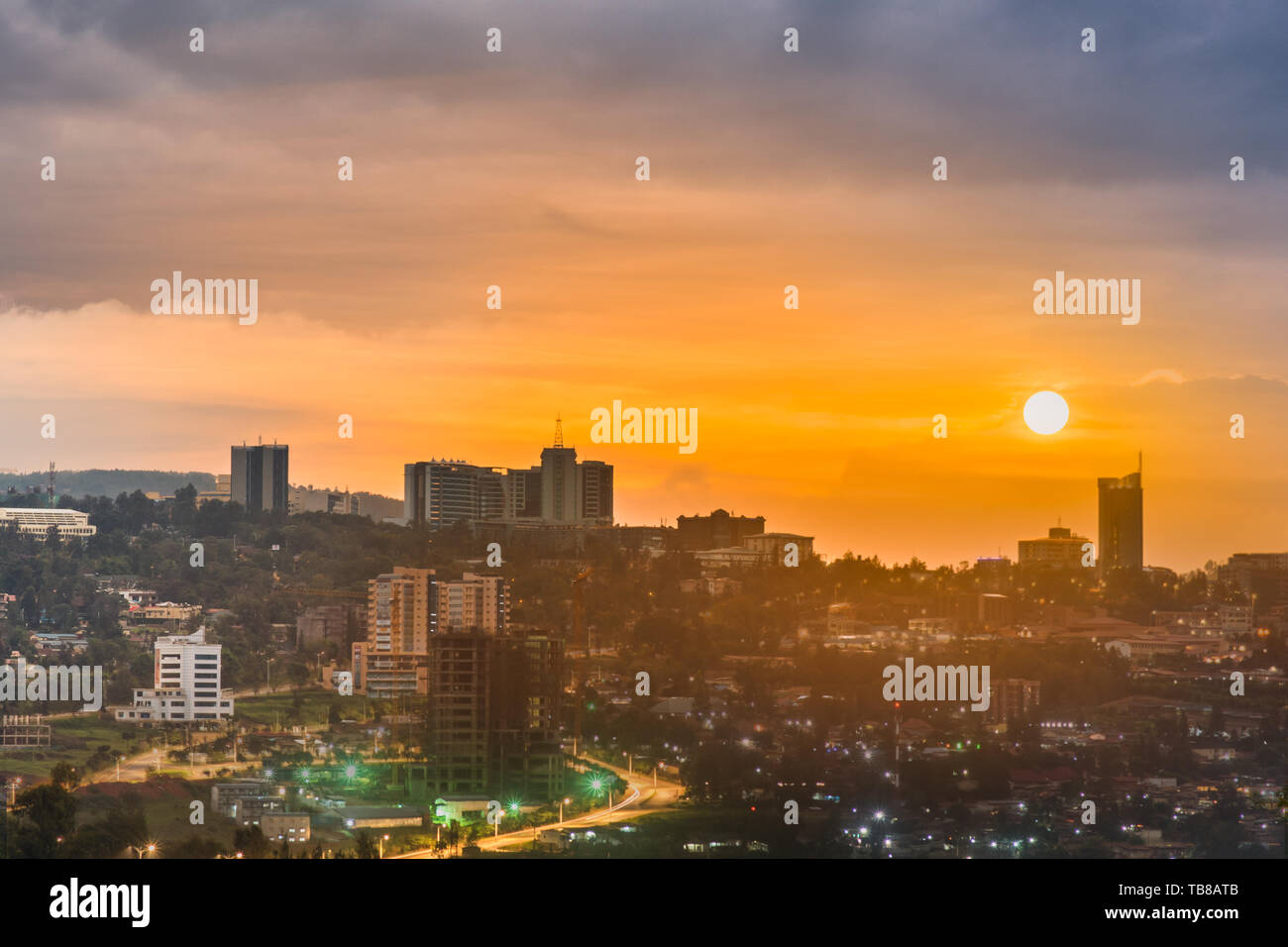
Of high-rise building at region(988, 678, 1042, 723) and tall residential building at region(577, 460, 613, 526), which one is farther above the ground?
tall residential building at region(577, 460, 613, 526)

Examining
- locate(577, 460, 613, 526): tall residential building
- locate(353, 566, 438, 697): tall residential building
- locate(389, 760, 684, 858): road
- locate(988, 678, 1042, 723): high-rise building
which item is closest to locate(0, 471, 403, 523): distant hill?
locate(353, 566, 438, 697): tall residential building

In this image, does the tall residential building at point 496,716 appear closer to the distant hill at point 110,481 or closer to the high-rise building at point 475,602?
the high-rise building at point 475,602

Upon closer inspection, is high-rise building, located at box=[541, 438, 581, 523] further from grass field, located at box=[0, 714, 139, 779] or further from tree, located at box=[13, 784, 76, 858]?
tree, located at box=[13, 784, 76, 858]

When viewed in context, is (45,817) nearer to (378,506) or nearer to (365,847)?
(365,847)

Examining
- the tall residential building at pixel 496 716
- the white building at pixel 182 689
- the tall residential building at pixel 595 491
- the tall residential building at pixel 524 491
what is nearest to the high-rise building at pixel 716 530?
the tall residential building at pixel 595 491
